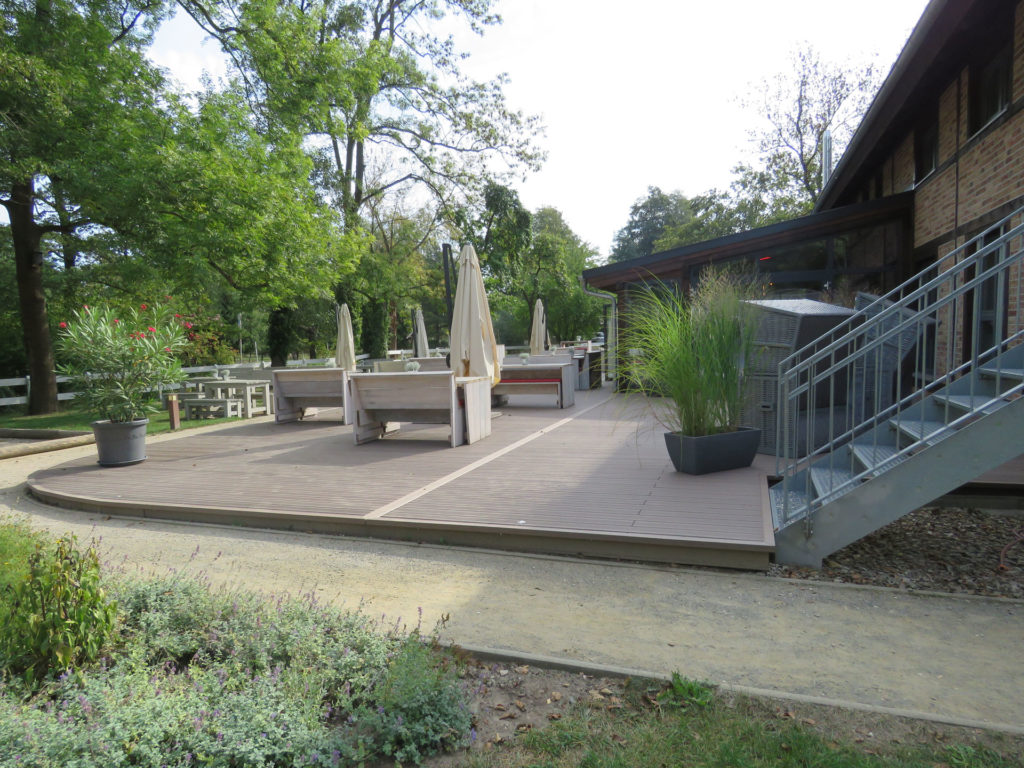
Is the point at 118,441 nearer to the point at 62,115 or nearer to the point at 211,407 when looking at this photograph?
the point at 211,407

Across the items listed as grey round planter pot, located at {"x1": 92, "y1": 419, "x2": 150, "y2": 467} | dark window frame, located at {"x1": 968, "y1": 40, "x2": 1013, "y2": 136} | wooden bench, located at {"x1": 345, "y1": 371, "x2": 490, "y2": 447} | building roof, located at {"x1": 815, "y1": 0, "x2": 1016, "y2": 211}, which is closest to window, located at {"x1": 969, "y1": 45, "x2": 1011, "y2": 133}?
dark window frame, located at {"x1": 968, "y1": 40, "x2": 1013, "y2": 136}

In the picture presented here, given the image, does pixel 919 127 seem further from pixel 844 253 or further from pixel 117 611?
pixel 117 611

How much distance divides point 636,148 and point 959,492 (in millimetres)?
11598

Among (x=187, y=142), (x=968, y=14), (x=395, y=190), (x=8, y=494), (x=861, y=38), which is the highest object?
(x=861, y=38)

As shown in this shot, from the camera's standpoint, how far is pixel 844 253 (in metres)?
10.9

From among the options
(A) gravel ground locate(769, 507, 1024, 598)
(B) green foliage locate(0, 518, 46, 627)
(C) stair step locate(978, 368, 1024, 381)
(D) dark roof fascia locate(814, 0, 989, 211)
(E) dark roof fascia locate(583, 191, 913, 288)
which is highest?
(D) dark roof fascia locate(814, 0, 989, 211)

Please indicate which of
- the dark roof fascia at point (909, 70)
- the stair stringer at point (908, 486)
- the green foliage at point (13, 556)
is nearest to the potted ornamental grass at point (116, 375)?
the green foliage at point (13, 556)

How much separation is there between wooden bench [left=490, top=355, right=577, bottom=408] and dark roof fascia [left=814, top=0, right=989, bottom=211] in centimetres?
615

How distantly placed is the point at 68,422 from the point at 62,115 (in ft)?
18.0

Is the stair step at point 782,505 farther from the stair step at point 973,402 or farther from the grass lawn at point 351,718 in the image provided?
the grass lawn at point 351,718

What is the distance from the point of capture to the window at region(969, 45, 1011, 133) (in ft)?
22.4

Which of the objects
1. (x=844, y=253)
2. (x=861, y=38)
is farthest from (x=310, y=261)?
(x=861, y=38)

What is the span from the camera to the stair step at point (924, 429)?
3.30 metres

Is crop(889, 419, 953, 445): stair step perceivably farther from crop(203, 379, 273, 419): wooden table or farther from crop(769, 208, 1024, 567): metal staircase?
crop(203, 379, 273, 419): wooden table
